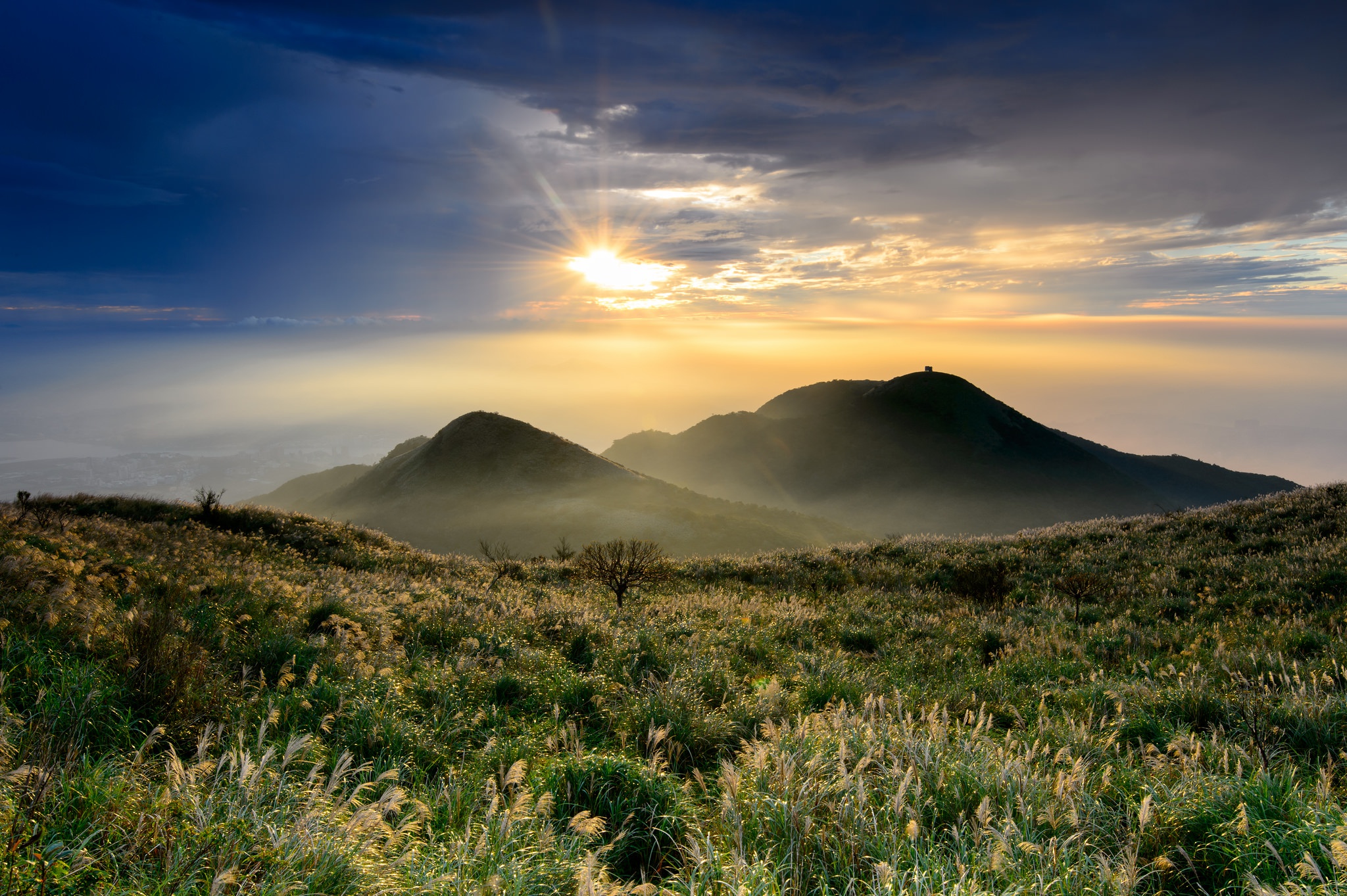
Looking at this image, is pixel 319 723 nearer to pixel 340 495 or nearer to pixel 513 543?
pixel 513 543

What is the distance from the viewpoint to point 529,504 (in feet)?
225

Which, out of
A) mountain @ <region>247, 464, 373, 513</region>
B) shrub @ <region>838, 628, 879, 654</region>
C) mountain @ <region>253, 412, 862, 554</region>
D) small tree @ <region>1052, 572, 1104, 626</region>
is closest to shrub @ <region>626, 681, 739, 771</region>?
shrub @ <region>838, 628, 879, 654</region>

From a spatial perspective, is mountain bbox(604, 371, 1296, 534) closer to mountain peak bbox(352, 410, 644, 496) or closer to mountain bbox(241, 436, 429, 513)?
mountain peak bbox(352, 410, 644, 496)

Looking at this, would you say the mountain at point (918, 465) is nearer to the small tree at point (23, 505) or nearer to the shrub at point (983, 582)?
the shrub at point (983, 582)

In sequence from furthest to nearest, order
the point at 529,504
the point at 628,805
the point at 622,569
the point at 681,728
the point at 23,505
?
the point at 529,504
the point at 23,505
the point at 622,569
the point at 681,728
the point at 628,805

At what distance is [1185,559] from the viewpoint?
15242 millimetres

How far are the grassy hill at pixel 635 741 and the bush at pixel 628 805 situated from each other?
0.07ft

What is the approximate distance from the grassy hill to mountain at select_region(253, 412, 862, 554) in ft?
156

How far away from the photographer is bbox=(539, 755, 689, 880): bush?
3.66 metres

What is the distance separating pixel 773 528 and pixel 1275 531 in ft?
186

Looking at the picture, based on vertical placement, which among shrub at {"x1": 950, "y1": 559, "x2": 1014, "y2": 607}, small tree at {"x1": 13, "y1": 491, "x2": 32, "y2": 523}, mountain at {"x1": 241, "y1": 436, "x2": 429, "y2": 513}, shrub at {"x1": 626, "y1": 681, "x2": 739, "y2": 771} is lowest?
mountain at {"x1": 241, "y1": 436, "x2": 429, "y2": 513}

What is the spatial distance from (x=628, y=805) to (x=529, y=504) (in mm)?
66837

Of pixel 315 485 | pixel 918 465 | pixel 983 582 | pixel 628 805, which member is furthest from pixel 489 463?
pixel 918 465

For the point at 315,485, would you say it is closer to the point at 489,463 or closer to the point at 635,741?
the point at 489,463
